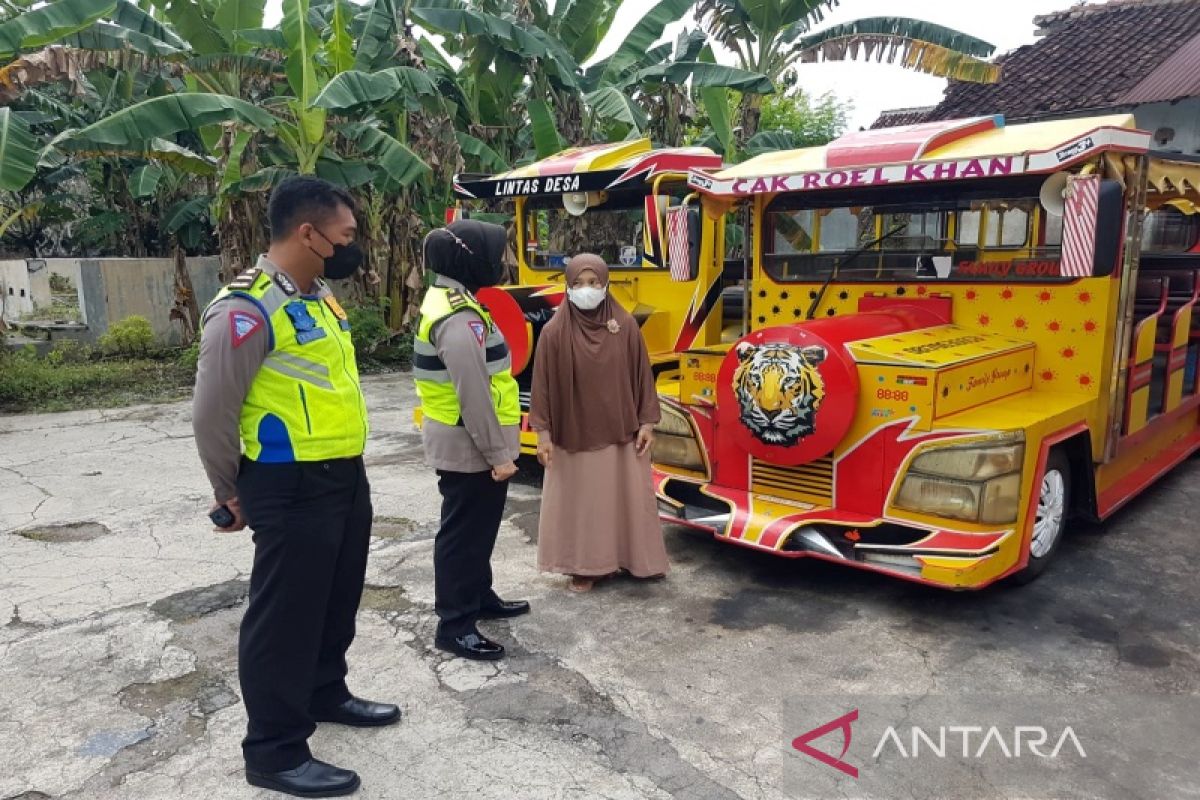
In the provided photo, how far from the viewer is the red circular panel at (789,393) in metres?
4.03

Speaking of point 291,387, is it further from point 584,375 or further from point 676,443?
point 676,443

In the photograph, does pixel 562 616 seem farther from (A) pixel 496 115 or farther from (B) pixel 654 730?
(A) pixel 496 115

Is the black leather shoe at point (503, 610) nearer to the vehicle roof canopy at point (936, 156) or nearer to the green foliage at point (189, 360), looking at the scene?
the vehicle roof canopy at point (936, 156)

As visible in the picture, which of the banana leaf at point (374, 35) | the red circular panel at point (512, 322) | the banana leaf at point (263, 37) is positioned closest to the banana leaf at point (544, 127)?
the banana leaf at point (374, 35)

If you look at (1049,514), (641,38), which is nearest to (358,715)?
(1049,514)

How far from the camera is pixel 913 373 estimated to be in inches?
155

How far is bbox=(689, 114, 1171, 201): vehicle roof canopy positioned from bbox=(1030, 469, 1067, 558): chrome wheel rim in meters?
1.51

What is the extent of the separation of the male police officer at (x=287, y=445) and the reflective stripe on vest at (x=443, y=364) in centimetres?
59

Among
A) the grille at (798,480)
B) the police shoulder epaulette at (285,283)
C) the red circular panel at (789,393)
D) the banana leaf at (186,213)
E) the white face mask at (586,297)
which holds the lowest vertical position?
the grille at (798,480)

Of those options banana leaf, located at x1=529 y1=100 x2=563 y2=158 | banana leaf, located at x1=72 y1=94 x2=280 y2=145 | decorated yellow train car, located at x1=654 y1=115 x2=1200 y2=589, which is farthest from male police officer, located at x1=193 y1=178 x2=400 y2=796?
banana leaf, located at x1=529 y1=100 x2=563 y2=158

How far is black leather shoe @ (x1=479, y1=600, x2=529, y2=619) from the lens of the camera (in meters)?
3.99

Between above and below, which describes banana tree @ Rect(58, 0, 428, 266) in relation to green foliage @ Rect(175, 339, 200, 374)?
above

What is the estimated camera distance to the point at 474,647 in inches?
141

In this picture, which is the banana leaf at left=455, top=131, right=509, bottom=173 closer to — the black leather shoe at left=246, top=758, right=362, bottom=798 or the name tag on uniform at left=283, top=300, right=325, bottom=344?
the name tag on uniform at left=283, top=300, right=325, bottom=344
